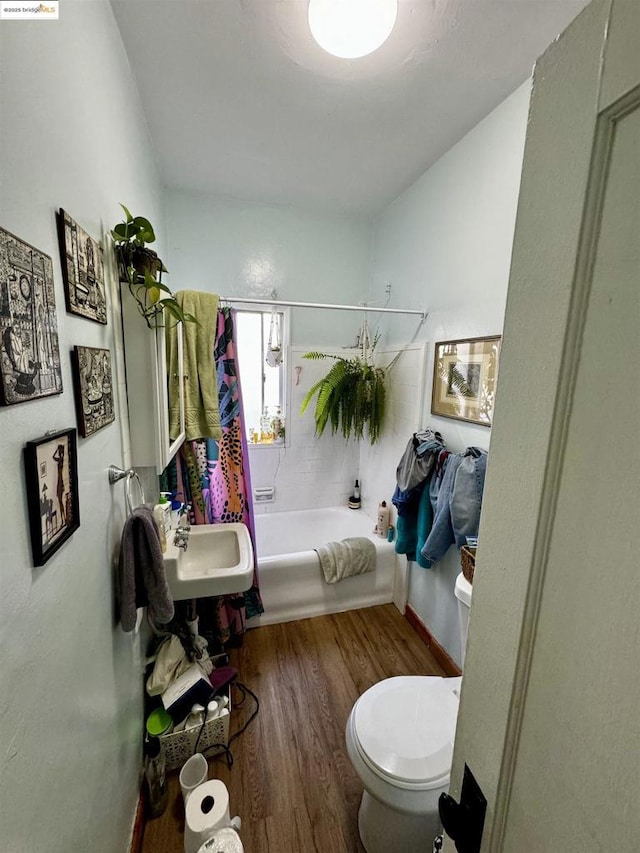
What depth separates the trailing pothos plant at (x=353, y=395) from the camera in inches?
95.1

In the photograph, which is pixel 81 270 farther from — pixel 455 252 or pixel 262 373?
pixel 262 373

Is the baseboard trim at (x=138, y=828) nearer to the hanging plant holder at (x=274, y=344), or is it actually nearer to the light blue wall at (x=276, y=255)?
the hanging plant holder at (x=274, y=344)

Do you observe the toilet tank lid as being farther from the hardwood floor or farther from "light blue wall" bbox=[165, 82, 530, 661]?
"light blue wall" bbox=[165, 82, 530, 661]

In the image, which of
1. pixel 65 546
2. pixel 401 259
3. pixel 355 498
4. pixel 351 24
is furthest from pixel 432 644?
pixel 351 24

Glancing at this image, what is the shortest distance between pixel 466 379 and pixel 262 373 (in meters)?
1.69

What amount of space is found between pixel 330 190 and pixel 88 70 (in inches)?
65.4

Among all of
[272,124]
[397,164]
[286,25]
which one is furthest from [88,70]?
[397,164]

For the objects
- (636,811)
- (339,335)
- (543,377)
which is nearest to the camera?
(636,811)

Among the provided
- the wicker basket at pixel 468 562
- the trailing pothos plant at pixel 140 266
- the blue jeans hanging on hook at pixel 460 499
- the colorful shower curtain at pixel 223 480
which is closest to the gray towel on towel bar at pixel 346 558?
the colorful shower curtain at pixel 223 480

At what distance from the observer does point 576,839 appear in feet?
1.20

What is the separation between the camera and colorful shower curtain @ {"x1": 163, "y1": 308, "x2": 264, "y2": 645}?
1839mm

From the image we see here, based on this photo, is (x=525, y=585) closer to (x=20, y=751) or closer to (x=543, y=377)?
(x=543, y=377)

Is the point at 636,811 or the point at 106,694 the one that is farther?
the point at 106,694

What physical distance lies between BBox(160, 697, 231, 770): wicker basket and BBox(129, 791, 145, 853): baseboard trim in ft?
0.44
